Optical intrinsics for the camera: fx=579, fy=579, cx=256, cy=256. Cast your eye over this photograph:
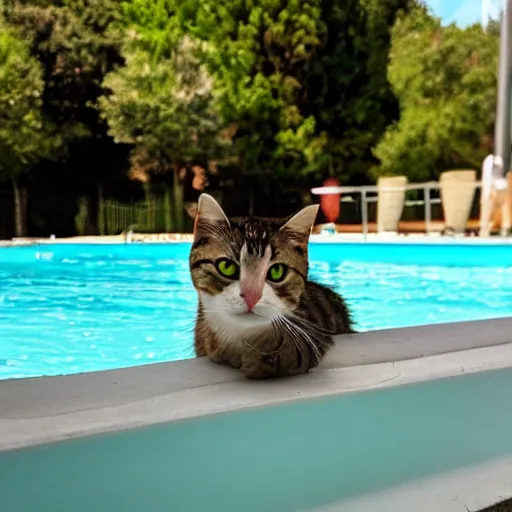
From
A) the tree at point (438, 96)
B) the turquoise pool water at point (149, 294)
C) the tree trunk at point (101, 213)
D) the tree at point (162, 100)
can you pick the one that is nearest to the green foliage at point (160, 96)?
the tree at point (162, 100)

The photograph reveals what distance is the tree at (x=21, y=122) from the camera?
4.09m

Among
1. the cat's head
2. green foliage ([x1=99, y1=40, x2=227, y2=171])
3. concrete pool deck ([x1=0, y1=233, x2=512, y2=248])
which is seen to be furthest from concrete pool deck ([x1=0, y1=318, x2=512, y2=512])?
green foliage ([x1=99, y1=40, x2=227, y2=171])

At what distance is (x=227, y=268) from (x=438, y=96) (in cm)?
503

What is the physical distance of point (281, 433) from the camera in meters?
0.92

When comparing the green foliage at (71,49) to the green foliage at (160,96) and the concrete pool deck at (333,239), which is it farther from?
the concrete pool deck at (333,239)

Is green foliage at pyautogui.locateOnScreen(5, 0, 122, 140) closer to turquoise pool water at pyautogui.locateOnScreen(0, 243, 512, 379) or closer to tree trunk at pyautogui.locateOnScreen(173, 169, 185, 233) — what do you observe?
tree trunk at pyautogui.locateOnScreen(173, 169, 185, 233)

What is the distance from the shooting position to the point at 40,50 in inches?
162

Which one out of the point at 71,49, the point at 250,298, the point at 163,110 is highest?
the point at 71,49

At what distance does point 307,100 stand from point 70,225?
6.73ft

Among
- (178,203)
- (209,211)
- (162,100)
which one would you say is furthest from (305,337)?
(162,100)

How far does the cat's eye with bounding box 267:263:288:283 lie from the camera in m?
0.90

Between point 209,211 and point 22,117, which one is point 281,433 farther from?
point 22,117

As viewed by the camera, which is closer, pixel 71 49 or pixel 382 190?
pixel 71 49

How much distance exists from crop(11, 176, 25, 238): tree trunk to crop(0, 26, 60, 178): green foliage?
0.08 meters
